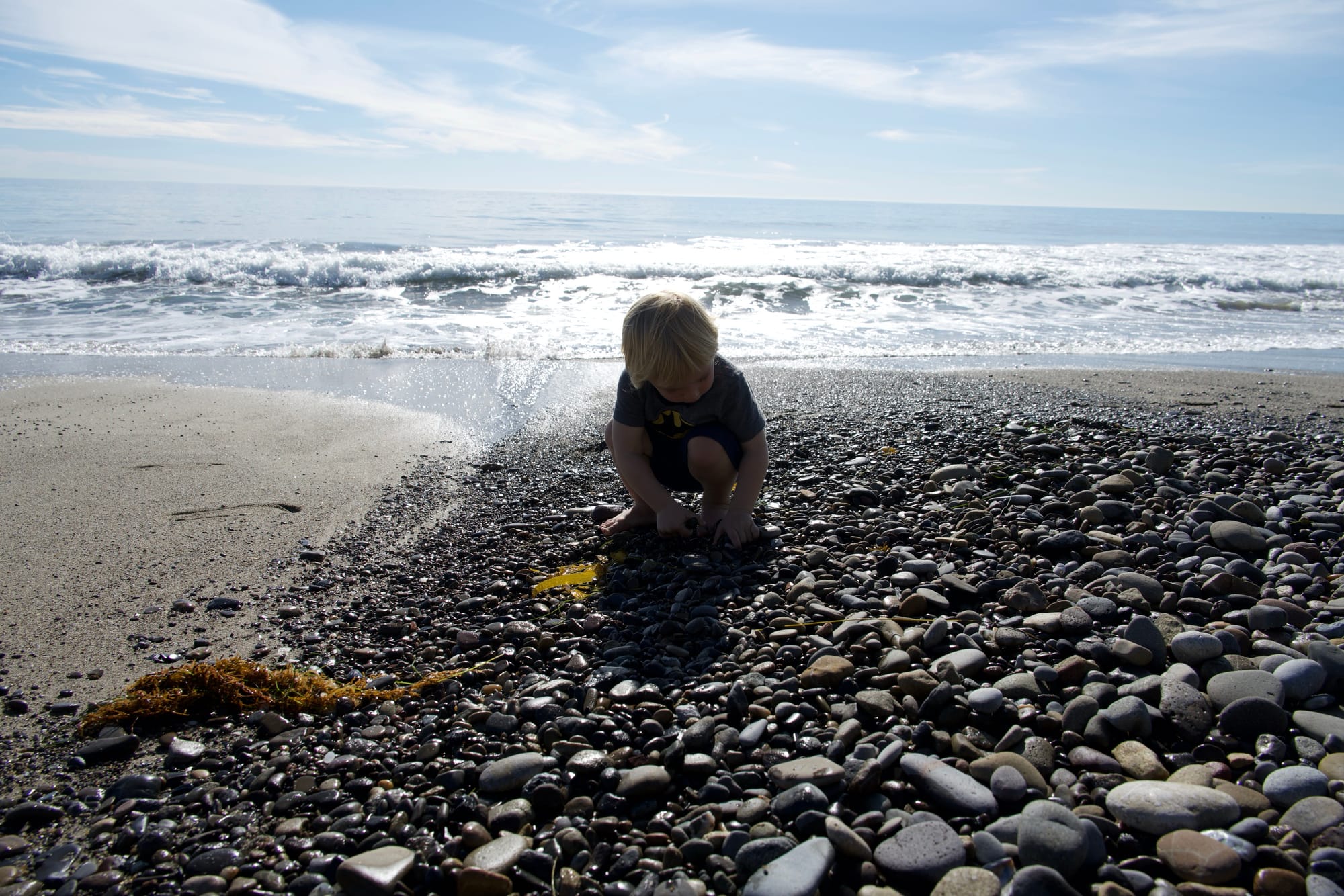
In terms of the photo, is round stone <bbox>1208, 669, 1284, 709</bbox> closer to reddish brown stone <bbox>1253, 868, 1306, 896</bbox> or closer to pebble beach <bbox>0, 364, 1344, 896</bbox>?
pebble beach <bbox>0, 364, 1344, 896</bbox>

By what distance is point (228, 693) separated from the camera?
2.40 m

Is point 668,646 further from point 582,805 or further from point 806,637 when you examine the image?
point 582,805

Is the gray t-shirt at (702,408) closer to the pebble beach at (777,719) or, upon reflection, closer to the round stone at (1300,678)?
the pebble beach at (777,719)

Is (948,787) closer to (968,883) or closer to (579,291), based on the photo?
(968,883)

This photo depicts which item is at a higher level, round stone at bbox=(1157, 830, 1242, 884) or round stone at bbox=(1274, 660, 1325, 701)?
round stone at bbox=(1274, 660, 1325, 701)

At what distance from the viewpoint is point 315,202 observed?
127 feet

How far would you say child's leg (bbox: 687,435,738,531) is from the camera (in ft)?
11.2

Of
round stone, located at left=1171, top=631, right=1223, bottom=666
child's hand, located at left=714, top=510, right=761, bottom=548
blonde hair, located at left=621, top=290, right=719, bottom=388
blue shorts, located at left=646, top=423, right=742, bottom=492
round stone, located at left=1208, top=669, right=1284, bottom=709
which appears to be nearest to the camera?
round stone, located at left=1208, top=669, right=1284, bottom=709

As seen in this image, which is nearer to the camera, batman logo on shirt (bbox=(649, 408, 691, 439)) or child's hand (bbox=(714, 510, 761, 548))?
child's hand (bbox=(714, 510, 761, 548))

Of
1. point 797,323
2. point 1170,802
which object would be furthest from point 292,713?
point 797,323

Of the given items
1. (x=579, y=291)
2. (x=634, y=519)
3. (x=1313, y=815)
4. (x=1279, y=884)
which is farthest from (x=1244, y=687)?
(x=579, y=291)

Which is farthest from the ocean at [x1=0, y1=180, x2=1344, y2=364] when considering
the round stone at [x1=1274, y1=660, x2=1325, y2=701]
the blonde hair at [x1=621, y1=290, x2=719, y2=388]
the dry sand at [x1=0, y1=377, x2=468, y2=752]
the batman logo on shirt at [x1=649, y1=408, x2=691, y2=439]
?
the round stone at [x1=1274, y1=660, x2=1325, y2=701]

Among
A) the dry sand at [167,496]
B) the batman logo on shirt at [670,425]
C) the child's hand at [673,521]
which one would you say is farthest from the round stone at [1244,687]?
the dry sand at [167,496]

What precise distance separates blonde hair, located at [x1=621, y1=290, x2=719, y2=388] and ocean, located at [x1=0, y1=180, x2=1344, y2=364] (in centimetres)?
586
